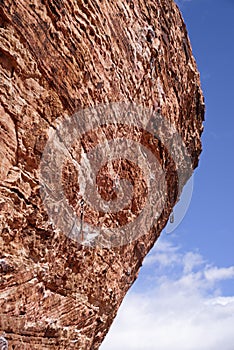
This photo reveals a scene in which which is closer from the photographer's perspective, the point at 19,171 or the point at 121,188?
the point at 19,171

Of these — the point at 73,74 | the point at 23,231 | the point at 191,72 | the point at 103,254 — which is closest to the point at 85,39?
the point at 73,74

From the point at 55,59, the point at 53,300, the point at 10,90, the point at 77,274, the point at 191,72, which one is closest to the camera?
the point at 10,90

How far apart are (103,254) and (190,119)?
3415 mm

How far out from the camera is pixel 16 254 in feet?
13.7

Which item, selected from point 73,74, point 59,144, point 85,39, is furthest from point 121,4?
point 59,144

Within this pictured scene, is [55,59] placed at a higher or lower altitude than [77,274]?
higher

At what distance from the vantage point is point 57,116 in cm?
458

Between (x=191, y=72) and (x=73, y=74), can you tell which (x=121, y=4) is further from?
(x=191, y=72)

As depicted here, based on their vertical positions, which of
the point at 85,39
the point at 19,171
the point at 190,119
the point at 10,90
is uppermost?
the point at 190,119

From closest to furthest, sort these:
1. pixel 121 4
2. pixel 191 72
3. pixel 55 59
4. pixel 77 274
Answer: pixel 55 59 → pixel 77 274 → pixel 121 4 → pixel 191 72

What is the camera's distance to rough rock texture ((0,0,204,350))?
159 inches

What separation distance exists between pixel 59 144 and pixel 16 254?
1171 mm

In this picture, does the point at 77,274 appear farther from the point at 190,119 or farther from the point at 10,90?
the point at 190,119

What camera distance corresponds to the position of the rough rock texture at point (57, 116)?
405 centimetres
